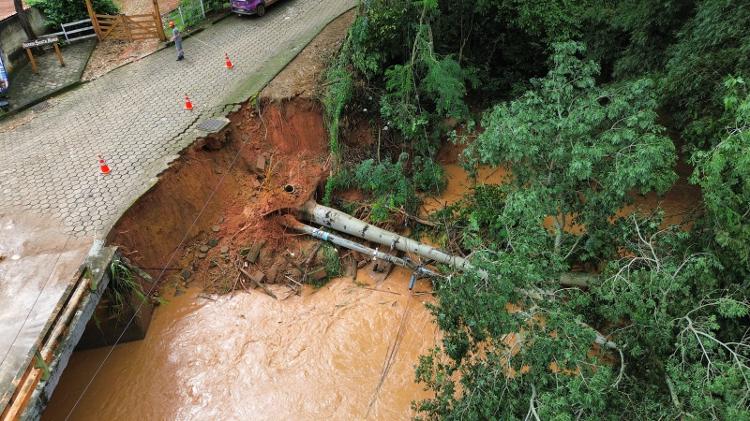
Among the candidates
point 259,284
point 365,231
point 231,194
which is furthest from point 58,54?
point 365,231

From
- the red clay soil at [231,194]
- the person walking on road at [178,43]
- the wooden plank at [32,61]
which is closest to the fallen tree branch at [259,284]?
the red clay soil at [231,194]

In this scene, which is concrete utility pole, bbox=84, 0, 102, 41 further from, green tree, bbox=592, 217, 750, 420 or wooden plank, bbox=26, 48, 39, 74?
green tree, bbox=592, 217, 750, 420

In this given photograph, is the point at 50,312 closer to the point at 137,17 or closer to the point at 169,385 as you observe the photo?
the point at 169,385

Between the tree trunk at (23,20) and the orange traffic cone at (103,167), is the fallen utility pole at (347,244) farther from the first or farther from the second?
the tree trunk at (23,20)

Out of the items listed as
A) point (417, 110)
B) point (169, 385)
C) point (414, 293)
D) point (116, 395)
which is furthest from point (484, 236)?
point (116, 395)

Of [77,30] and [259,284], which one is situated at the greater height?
[77,30]

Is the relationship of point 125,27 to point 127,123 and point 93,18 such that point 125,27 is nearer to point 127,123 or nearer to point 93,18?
point 93,18

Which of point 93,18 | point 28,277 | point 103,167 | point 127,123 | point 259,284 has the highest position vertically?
point 93,18
